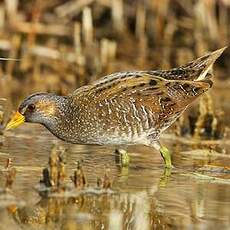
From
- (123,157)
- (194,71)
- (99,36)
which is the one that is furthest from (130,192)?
(99,36)

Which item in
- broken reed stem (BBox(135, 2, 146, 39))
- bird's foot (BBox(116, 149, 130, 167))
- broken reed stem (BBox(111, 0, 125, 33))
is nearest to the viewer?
bird's foot (BBox(116, 149, 130, 167))

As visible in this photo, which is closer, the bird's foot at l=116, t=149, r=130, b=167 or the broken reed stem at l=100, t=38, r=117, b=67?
the bird's foot at l=116, t=149, r=130, b=167

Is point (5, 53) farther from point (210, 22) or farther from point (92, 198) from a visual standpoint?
point (92, 198)

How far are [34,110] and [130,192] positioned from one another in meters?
1.40

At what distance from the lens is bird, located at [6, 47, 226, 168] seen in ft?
26.0

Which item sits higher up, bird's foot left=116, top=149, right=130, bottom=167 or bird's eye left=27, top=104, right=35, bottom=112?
bird's eye left=27, top=104, right=35, bottom=112

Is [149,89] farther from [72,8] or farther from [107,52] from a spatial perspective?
[72,8]

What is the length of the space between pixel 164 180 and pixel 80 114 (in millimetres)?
997

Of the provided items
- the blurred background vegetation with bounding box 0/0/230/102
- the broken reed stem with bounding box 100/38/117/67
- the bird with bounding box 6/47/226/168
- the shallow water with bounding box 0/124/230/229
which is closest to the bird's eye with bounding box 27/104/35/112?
the bird with bounding box 6/47/226/168

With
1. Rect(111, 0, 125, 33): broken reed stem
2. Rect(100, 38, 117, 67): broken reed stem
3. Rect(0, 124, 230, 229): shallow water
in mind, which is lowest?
Rect(0, 124, 230, 229): shallow water

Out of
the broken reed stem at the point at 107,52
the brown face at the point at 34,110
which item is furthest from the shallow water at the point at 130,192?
the broken reed stem at the point at 107,52

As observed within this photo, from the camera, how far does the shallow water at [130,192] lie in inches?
240

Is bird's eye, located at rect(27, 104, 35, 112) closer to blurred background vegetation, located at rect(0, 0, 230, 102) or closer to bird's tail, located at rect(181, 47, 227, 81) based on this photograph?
bird's tail, located at rect(181, 47, 227, 81)

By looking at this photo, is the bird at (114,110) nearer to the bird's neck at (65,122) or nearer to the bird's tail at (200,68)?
the bird's neck at (65,122)
